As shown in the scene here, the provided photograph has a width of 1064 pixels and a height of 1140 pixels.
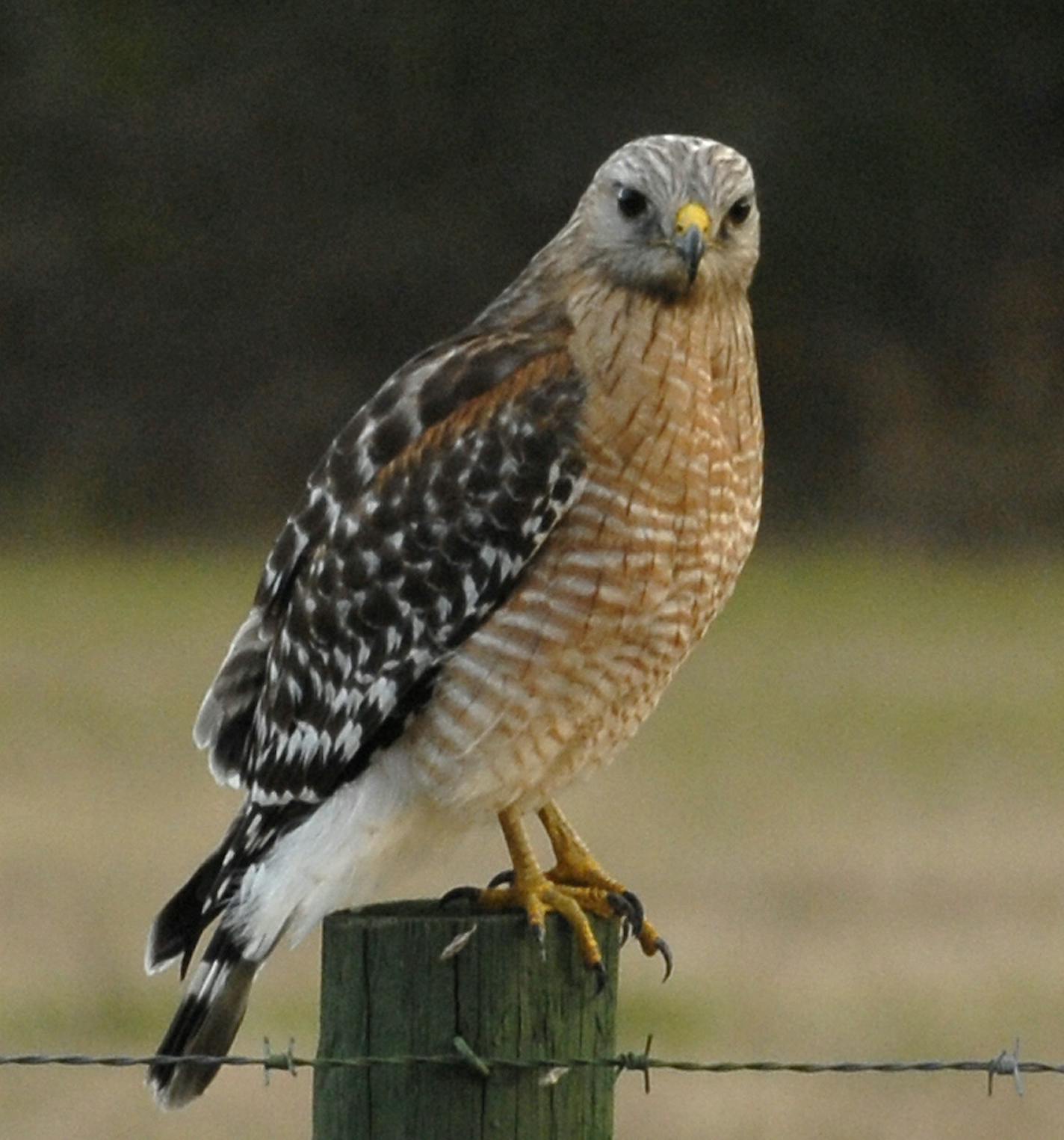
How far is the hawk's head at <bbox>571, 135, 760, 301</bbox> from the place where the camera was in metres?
4.98

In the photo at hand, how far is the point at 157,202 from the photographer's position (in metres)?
29.0

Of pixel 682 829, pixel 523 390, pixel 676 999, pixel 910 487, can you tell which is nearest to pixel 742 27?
pixel 910 487

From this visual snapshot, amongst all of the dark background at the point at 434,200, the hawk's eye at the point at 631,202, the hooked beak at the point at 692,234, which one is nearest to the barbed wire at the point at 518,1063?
the hooked beak at the point at 692,234

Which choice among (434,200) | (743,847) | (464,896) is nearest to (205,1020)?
(464,896)

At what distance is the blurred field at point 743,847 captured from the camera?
902 cm

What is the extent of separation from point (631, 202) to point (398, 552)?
2.35ft

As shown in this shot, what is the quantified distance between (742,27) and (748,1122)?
69.9 feet

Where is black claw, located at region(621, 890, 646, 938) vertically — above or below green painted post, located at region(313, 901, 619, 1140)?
above

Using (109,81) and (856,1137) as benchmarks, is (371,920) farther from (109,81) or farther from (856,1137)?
(109,81)

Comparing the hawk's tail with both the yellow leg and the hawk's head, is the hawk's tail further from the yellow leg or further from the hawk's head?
the hawk's head

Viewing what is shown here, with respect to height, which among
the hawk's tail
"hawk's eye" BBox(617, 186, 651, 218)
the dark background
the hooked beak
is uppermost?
the dark background

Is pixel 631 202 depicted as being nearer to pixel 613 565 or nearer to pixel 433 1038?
pixel 613 565

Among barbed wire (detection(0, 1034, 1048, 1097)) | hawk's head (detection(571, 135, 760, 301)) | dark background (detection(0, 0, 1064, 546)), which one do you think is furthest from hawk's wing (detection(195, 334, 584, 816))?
dark background (detection(0, 0, 1064, 546))

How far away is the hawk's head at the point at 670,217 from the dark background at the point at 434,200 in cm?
2085
